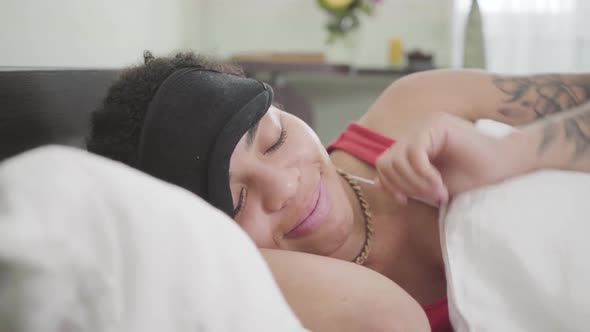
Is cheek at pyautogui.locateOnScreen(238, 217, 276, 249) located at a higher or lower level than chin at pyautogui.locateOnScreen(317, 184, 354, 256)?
higher

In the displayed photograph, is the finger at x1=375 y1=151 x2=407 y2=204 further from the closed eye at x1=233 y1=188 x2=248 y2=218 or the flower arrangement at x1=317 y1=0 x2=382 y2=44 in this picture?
the flower arrangement at x1=317 y1=0 x2=382 y2=44

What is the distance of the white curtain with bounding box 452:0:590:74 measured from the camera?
A: 8.66 feet

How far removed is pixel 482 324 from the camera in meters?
0.63

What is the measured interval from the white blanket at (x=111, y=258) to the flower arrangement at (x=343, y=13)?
245 cm

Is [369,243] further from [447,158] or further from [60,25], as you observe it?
[60,25]

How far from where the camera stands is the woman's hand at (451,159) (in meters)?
0.73

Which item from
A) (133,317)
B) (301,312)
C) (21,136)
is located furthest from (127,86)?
(133,317)

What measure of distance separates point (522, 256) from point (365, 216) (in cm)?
37

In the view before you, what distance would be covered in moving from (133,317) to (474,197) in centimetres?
52

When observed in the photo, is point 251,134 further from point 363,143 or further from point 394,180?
point 363,143

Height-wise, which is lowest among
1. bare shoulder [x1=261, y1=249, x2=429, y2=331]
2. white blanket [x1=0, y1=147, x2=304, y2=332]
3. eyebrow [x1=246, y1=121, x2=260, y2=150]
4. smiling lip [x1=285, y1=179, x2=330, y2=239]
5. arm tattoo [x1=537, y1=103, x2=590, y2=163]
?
smiling lip [x1=285, y1=179, x2=330, y2=239]

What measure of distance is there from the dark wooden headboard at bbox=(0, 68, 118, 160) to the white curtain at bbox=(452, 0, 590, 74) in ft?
7.31

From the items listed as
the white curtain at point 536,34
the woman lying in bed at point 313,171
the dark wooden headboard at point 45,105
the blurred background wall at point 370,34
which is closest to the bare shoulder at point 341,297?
the woman lying in bed at point 313,171

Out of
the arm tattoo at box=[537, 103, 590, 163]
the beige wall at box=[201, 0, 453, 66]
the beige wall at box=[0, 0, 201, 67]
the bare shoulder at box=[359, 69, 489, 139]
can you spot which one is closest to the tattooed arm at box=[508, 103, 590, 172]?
the arm tattoo at box=[537, 103, 590, 163]
